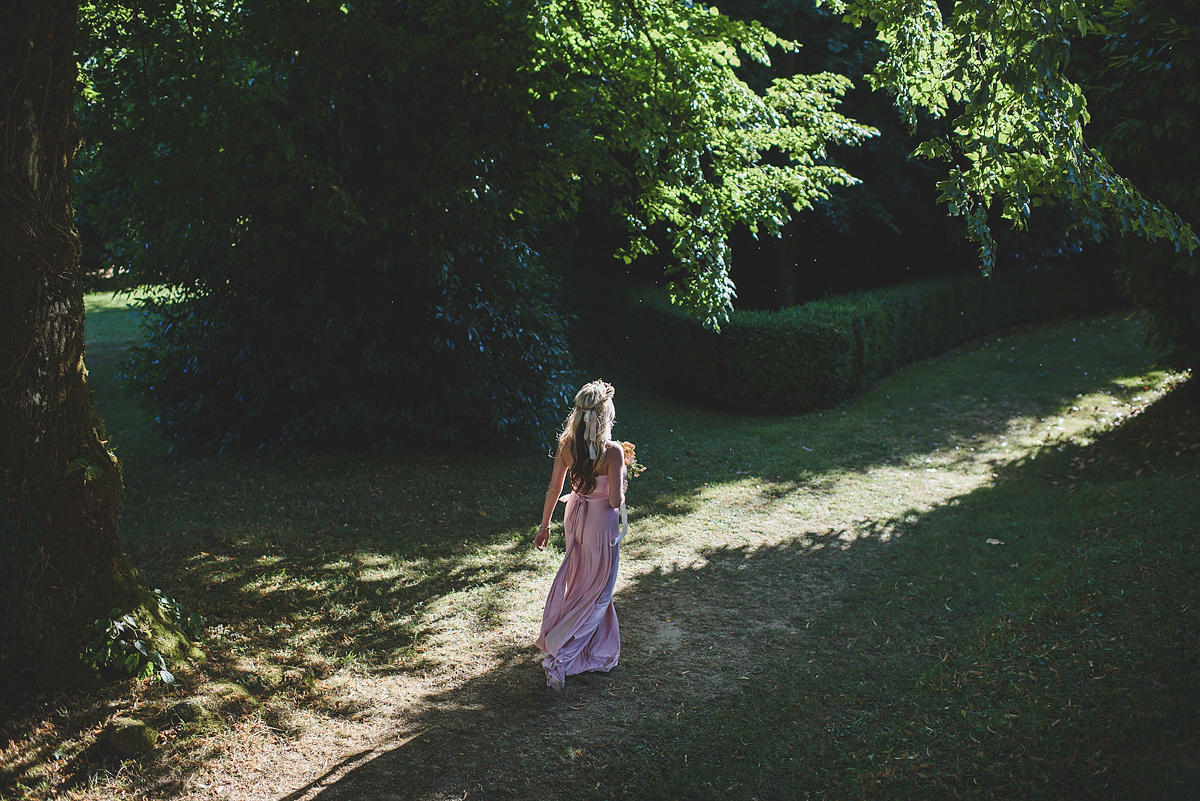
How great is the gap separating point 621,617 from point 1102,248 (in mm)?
20172

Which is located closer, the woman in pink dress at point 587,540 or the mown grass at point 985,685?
the mown grass at point 985,685

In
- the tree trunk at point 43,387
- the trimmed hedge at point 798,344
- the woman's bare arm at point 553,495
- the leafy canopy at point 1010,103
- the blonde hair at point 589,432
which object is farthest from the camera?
the trimmed hedge at point 798,344

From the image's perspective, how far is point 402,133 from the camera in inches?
422

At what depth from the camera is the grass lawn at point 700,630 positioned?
4594 mm

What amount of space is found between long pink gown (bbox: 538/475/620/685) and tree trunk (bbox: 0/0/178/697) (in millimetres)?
2945

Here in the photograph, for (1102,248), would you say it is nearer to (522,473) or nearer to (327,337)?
(522,473)

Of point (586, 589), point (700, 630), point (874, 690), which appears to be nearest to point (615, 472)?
point (586, 589)

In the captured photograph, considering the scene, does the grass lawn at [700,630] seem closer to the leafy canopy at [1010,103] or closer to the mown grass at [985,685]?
the mown grass at [985,685]

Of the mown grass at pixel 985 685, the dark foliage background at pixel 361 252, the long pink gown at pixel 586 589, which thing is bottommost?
the mown grass at pixel 985 685

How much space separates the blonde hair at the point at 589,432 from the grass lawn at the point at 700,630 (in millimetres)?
1498

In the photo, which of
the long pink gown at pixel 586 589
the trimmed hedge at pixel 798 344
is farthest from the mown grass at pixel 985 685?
the trimmed hedge at pixel 798 344

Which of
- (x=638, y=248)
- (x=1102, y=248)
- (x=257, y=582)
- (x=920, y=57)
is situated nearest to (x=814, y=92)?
(x=638, y=248)

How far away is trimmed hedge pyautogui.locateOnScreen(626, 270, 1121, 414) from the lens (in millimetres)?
14195

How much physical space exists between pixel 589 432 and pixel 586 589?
1.16m
